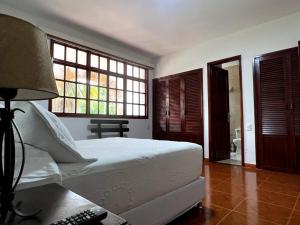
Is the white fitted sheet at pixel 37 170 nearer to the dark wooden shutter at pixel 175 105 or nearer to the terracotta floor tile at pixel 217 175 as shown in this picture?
the terracotta floor tile at pixel 217 175

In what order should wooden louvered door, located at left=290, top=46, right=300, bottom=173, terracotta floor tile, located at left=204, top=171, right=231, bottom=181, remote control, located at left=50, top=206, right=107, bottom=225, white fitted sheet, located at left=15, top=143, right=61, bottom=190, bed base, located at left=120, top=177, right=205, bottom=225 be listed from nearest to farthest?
remote control, located at left=50, top=206, right=107, bottom=225
white fitted sheet, located at left=15, top=143, right=61, bottom=190
bed base, located at left=120, top=177, right=205, bottom=225
terracotta floor tile, located at left=204, top=171, right=231, bottom=181
wooden louvered door, located at left=290, top=46, right=300, bottom=173

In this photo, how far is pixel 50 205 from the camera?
2.23 ft

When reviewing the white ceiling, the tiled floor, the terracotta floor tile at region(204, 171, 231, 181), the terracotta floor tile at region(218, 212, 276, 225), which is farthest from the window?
the terracotta floor tile at region(218, 212, 276, 225)

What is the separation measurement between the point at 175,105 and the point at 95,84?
6.61 ft

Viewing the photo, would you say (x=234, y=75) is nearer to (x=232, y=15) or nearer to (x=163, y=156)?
(x=232, y=15)

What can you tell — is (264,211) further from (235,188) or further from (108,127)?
(108,127)

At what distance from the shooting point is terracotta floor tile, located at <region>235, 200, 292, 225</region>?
1664mm

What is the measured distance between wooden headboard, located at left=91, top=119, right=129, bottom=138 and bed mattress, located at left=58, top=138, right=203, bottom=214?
105 inches

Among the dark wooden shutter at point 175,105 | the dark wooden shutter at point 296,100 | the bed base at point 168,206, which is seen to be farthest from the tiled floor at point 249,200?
the dark wooden shutter at point 175,105

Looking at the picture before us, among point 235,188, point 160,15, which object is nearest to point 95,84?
point 160,15

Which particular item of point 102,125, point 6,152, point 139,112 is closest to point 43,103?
point 102,125

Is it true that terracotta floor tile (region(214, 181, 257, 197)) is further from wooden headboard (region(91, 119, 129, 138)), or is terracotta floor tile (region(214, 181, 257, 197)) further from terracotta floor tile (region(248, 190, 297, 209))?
wooden headboard (region(91, 119, 129, 138))

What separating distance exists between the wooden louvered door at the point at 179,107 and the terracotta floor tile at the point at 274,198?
6.89 feet

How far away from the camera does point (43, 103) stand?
338 centimetres
